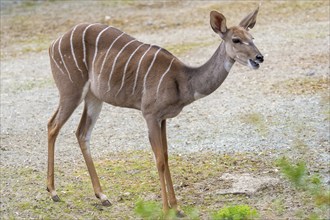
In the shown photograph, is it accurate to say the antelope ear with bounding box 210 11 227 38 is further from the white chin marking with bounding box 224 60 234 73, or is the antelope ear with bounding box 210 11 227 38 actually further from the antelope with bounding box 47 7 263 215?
the white chin marking with bounding box 224 60 234 73

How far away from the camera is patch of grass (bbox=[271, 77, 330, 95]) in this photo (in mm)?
9148

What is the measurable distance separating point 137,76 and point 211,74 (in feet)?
1.85

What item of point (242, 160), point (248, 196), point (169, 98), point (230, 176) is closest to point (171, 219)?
point (169, 98)

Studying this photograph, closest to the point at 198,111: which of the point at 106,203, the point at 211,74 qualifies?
the point at 106,203

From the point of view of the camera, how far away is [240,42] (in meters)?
5.35

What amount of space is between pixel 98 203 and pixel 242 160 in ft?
4.98

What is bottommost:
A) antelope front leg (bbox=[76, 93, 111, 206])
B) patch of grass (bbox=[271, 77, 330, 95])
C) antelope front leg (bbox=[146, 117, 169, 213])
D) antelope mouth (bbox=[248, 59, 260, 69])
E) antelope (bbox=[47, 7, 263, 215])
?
patch of grass (bbox=[271, 77, 330, 95])

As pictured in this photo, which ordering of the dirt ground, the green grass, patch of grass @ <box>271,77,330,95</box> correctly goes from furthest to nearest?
1. patch of grass @ <box>271,77,330,95</box>
2. the dirt ground
3. the green grass

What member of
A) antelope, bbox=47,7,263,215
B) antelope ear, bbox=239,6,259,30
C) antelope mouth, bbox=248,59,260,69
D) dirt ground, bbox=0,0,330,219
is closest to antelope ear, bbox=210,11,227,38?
antelope, bbox=47,7,263,215

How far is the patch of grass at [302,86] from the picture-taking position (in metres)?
A: 9.15

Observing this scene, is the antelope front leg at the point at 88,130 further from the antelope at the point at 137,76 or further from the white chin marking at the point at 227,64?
the white chin marking at the point at 227,64

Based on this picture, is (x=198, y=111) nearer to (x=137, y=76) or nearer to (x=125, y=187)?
(x=125, y=187)

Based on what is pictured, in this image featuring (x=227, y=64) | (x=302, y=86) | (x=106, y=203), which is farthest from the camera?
(x=302, y=86)

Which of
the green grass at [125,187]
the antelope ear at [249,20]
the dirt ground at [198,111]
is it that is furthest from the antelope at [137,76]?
the dirt ground at [198,111]
